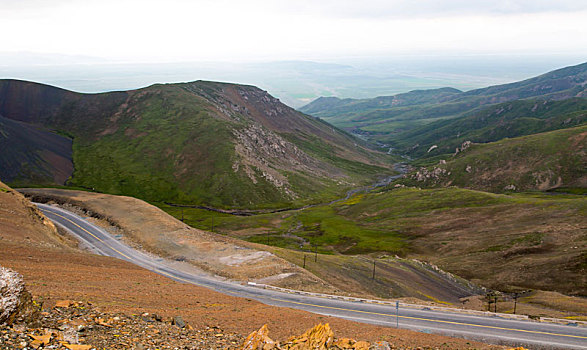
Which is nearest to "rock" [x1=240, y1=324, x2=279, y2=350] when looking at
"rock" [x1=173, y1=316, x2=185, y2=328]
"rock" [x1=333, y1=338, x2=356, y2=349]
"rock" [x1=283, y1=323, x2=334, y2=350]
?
"rock" [x1=283, y1=323, x2=334, y2=350]

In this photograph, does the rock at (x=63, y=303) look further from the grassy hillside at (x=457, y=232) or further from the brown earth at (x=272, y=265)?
the grassy hillside at (x=457, y=232)

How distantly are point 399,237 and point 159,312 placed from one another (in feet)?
426

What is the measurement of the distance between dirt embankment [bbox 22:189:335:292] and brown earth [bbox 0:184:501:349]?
1586cm

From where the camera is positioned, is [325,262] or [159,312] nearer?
[159,312]

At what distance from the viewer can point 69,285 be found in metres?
34.1

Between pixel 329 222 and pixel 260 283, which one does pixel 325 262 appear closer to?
pixel 260 283

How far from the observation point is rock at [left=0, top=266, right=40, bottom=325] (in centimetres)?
1831

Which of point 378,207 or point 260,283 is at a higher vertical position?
point 260,283

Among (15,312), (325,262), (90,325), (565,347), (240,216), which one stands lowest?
(240,216)

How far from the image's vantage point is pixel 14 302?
61.5ft

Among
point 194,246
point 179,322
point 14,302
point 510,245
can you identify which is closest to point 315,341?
point 179,322

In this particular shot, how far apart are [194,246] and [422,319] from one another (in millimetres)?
49304

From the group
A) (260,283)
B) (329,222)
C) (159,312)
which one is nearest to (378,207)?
(329,222)

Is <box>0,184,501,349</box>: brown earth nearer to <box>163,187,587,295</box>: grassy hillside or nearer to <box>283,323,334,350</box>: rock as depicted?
<box>283,323,334,350</box>: rock
